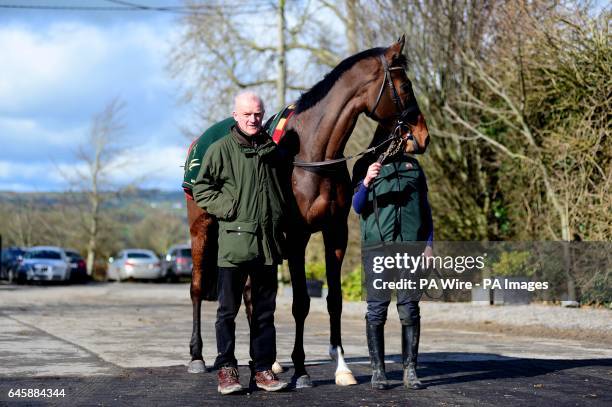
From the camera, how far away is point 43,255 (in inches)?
1468

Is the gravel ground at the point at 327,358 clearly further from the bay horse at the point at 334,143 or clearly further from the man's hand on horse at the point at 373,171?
the man's hand on horse at the point at 373,171

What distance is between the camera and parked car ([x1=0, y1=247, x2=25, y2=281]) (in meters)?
38.2

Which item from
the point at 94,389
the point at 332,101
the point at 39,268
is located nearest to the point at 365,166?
the point at 332,101

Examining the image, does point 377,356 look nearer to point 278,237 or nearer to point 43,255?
point 278,237

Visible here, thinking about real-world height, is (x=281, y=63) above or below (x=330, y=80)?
above

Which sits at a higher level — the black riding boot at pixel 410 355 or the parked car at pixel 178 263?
the parked car at pixel 178 263

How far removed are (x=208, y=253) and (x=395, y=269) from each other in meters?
2.58

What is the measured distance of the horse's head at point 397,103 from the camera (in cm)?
762

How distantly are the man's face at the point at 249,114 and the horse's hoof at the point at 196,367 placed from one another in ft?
8.17

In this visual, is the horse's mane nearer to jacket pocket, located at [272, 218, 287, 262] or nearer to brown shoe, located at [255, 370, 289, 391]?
jacket pocket, located at [272, 218, 287, 262]

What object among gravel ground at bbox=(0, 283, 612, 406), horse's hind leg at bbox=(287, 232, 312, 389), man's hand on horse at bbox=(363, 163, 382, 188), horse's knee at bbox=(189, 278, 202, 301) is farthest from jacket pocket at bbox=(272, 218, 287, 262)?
horse's knee at bbox=(189, 278, 202, 301)

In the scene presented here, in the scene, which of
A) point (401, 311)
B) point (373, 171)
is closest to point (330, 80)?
point (373, 171)

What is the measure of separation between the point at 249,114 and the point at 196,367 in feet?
8.67

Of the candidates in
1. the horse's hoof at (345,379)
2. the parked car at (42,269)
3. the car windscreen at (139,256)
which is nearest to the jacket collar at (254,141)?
the horse's hoof at (345,379)
